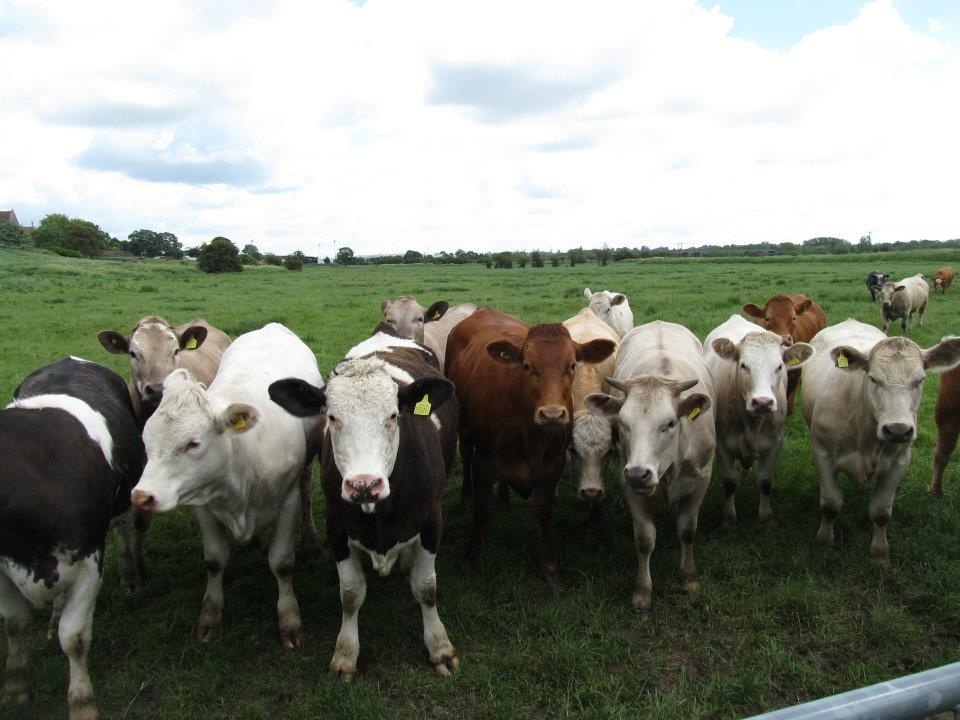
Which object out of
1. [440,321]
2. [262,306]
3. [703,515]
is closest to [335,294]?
[262,306]

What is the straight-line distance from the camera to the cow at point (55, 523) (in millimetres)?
3424

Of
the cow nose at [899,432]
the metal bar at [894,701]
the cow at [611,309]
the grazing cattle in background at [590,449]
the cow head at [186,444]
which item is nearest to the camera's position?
the metal bar at [894,701]

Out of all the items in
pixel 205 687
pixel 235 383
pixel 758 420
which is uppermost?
pixel 235 383

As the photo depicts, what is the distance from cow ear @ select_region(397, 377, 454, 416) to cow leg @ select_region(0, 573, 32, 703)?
2.42 meters

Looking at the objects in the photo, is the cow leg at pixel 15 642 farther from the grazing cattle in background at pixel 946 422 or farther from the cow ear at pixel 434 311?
the grazing cattle in background at pixel 946 422

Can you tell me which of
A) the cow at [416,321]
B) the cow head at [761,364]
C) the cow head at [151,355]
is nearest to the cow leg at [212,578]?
the cow head at [151,355]

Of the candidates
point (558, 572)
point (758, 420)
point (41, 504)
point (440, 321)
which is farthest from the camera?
point (440, 321)

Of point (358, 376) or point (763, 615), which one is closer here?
point (358, 376)

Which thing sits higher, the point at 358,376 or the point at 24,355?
the point at 358,376

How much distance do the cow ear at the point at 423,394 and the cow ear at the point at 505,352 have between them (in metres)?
1.33

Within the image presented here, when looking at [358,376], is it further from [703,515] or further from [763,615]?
[703,515]

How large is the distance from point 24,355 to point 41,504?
38.6 ft

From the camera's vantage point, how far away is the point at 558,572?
16.5 feet

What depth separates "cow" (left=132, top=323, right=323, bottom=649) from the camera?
366 cm
